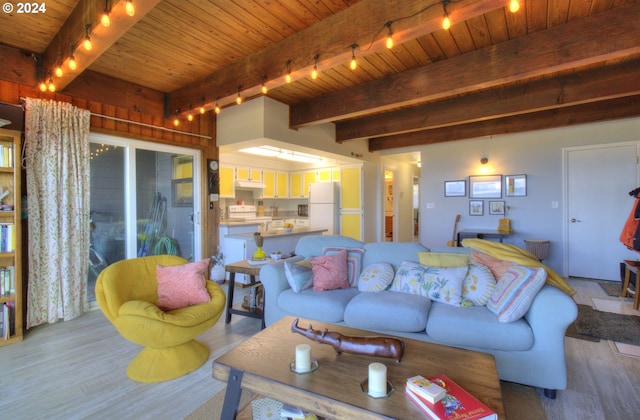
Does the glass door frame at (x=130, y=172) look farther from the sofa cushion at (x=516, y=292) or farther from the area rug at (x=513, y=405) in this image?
the sofa cushion at (x=516, y=292)

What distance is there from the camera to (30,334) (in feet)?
9.20

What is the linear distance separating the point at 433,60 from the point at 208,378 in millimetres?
3386

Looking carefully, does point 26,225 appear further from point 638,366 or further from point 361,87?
point 638,366

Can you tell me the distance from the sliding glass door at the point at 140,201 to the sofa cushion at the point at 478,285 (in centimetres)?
354

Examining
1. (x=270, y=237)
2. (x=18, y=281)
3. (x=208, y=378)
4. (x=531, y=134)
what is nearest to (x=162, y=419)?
(x=208, y=378)

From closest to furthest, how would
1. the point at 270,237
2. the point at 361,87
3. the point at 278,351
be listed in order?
the point at 278,351, the point at 361,87, the point at 270,237

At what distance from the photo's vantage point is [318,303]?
2.43 m

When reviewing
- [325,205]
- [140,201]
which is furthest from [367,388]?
[325,205]

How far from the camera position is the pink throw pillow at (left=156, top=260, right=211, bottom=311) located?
7.84 feet

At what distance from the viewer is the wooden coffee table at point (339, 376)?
1185 mm

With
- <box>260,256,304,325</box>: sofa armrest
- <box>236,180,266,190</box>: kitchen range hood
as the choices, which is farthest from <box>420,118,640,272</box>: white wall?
<box>260,256,304,325</box>: sofa armrest

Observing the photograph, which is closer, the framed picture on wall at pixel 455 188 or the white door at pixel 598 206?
the white door at pixel 598 206

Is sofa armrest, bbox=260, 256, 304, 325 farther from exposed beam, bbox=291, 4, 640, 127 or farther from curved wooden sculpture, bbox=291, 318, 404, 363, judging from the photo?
exposed beam, bbox=291, 4, 640, 127

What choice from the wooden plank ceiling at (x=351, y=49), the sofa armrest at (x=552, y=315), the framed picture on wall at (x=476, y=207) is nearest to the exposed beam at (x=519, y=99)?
the wooden plank ceiling at (x=351, y=49)
